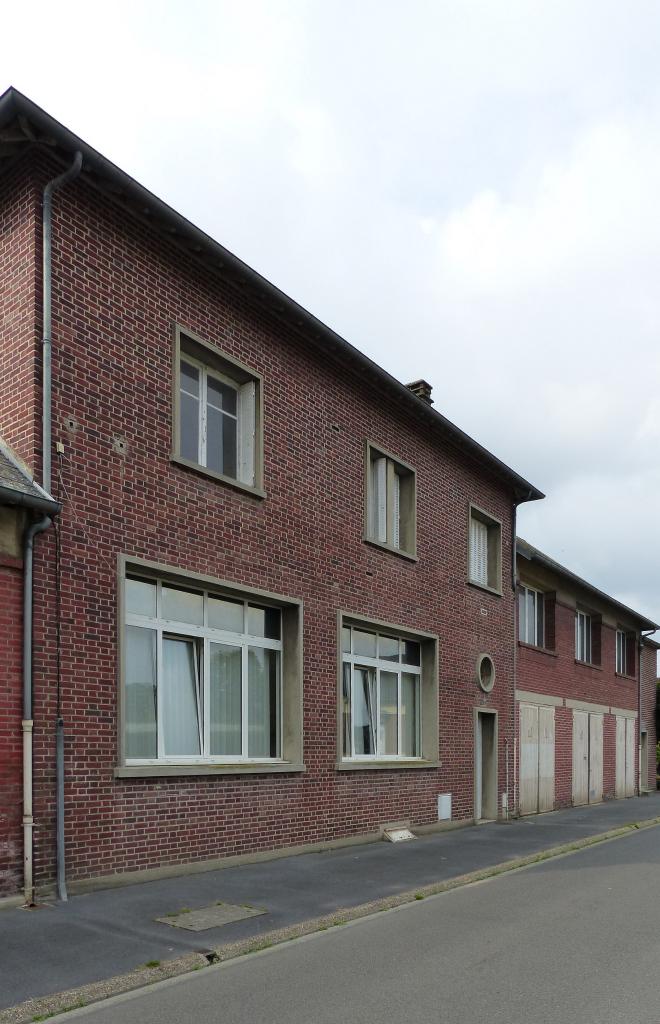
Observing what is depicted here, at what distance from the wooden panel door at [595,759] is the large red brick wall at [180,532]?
1041 centimetres

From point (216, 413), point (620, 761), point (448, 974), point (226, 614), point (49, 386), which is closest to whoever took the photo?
point (448, 974)

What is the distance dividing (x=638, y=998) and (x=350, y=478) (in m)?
9.53

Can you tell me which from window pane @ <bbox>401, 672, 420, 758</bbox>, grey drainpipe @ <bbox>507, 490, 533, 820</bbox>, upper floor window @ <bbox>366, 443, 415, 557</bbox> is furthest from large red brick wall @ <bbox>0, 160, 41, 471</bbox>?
grey drainpipe @ <bbox>507, 490, 533, 820</bbox>

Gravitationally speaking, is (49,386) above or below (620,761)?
above

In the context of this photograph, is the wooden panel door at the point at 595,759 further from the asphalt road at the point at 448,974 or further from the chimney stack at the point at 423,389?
the asphalt road at the point at 448,974

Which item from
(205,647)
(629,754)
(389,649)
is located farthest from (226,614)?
(629,754)

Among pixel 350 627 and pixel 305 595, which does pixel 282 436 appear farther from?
pixel 350 627

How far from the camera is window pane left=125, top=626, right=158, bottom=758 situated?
10500mm

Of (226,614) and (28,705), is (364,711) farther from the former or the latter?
(28,705)

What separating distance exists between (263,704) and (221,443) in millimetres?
3468

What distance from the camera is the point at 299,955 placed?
7332 mm

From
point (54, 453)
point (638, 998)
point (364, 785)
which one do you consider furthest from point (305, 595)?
point (638, 998)

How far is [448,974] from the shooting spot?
6664 millimetres

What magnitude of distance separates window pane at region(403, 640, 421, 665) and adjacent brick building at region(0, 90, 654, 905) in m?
0.07
